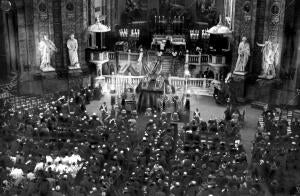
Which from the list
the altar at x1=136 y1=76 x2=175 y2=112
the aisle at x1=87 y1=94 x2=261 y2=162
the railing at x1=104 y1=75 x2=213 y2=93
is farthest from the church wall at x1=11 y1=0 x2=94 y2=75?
the altar at x1=136 y1=76 x2=175 y2=112

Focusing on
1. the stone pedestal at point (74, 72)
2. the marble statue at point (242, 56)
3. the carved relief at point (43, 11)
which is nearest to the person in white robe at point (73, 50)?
the stone pedestal at point (74, 72)

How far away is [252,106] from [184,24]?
1229cm

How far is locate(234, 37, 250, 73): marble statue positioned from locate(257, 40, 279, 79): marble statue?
0.86m

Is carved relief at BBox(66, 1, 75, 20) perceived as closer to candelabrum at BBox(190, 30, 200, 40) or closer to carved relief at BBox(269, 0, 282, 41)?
candelabrum at BBox(190, 30, 200, 40)

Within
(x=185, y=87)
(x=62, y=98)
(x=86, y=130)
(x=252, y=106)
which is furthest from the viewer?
(x=185, y=87)

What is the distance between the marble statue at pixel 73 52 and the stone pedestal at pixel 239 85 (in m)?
10.8

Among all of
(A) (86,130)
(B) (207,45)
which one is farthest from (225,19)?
(A) (86,130)

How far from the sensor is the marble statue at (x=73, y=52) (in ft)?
118

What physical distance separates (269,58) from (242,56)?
6.28 ft

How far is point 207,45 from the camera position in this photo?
41500 millimetres

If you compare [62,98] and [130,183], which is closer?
[130,183]

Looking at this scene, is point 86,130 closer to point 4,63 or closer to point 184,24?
point 4,63

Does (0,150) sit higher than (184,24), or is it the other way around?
(184,24)

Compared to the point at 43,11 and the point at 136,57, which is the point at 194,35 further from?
the point at 43,11
